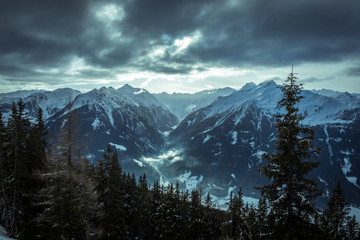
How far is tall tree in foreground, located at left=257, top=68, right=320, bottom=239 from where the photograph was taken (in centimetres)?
1220

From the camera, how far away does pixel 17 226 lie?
847 inches

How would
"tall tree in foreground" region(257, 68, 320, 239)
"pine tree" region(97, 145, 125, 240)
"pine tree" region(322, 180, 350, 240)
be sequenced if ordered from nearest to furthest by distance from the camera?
"tall tree in foreground" region(257, 68, 320, 239) < "pine tree" region(322, 180, 350, 240) < "pine tree" region(97, 145, 125, 240)

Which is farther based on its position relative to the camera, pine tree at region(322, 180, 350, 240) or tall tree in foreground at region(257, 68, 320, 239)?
pine tree at region(322, 180, 350, 240)

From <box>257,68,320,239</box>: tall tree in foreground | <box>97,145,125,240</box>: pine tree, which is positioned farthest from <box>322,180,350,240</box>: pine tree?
<box>97,145,125,240</box>: pine tree

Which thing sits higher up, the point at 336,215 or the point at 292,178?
the point at 292,178

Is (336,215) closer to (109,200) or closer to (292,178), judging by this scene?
(292,178)

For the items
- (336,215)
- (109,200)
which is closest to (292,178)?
(336,215)

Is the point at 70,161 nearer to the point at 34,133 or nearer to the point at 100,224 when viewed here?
the point at 34,133

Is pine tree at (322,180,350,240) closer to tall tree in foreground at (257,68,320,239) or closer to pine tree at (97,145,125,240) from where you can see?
tall tree in foreground at (257,68,320,239)

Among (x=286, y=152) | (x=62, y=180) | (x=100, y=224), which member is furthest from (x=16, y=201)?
(x=286, y=152)

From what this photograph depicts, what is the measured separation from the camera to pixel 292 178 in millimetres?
12703

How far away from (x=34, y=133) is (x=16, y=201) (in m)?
8.23

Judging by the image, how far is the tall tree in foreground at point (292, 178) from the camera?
40.0ft

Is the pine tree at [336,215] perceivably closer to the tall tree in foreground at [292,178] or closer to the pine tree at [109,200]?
the tall tree in foreground at [292,178]
